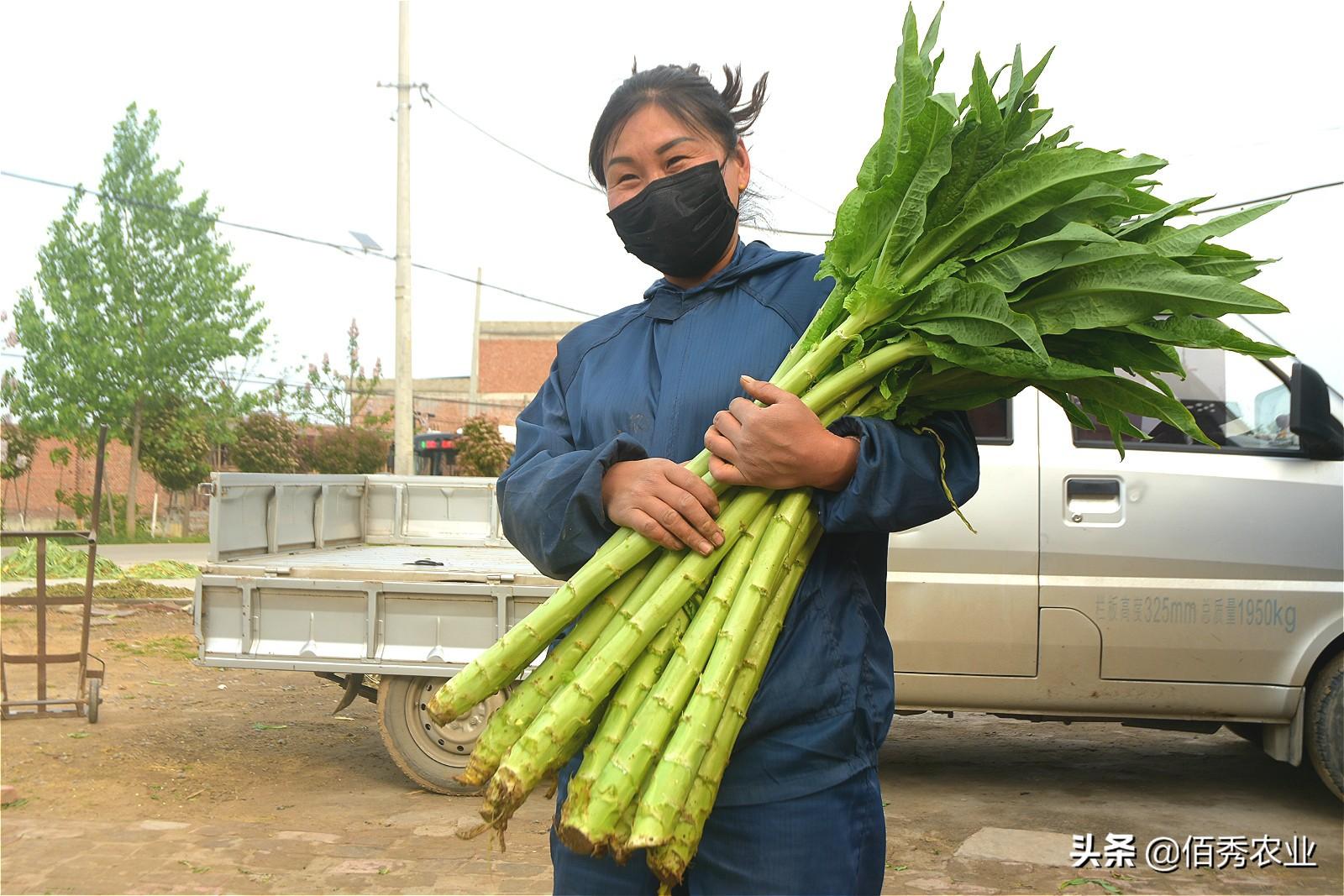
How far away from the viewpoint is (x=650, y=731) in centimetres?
160

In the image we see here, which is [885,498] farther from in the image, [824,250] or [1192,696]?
[1192,696]

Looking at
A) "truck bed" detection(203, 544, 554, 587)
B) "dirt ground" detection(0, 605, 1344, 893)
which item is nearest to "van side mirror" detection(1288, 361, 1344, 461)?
"dirt ground" detection(0, 605, 1344, 893)

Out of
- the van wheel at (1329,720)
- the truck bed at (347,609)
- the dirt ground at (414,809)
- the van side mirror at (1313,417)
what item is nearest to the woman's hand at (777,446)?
the dirt ground at (414,809)

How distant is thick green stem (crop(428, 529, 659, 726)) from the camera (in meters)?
1.72

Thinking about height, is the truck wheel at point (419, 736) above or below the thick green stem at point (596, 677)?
below

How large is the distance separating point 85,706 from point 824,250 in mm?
7551

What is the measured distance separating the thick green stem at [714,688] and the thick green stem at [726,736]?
0.9 inches

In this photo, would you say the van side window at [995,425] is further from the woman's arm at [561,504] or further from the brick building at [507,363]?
the brick building at [507,363]

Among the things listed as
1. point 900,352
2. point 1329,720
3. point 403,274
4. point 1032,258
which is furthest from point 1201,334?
point 403,274

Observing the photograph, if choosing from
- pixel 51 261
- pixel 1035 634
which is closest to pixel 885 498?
pixel 1035 634

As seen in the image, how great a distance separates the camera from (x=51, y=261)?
2461 cm

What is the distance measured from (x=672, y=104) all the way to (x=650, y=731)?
1119 millimetres

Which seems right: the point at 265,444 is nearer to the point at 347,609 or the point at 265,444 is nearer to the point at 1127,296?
the point at 347,609

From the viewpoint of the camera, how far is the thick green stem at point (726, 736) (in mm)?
1541
